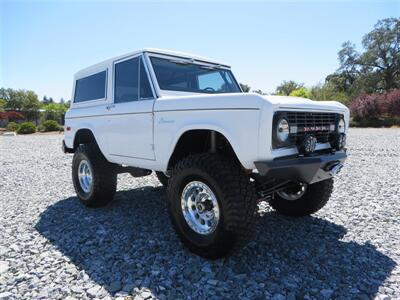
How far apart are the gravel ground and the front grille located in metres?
1.19

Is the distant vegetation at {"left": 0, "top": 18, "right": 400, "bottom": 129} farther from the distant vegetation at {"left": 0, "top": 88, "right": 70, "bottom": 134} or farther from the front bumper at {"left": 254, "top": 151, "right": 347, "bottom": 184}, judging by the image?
the front bumper at {"left": 254, "top": 151, "right": 347, "bottom": 184}

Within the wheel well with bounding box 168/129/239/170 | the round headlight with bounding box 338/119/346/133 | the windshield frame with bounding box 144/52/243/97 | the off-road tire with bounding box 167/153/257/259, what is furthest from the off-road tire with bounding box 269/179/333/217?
the windshield frame with bounding box 144/52/243/97

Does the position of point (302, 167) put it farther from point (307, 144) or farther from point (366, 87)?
point (366, 87)

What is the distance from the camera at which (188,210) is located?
10.6 ft

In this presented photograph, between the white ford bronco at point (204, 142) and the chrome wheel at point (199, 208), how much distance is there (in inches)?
0.4

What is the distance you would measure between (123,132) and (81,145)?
1250 millimetres

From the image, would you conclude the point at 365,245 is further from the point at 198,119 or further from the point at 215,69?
the point at 215,69

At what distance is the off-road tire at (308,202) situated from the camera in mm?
3891

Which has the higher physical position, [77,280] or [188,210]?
[188,210]

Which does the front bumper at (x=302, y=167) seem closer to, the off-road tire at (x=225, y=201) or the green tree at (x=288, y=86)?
the off-road tire at (x=225, y=201)

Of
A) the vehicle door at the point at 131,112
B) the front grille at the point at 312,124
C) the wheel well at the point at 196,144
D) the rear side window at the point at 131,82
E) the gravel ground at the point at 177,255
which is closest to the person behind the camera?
the gravel ground at the point at 177,255

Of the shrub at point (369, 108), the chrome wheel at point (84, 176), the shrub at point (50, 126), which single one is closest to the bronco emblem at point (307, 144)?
the chrome wheel at point (84, 176)

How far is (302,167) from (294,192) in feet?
5.09

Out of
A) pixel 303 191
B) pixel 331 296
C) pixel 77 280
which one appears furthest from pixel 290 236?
pixel 77 280
